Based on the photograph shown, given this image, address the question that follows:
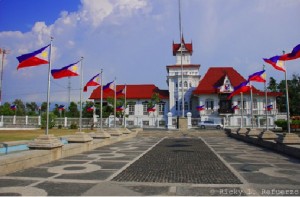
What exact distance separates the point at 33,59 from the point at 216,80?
5335 cm

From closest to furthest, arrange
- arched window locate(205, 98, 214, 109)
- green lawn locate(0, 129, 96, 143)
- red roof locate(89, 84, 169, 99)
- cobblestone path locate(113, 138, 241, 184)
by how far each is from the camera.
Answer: cobblestone path locate(113, 138, 241, 184) < green lawn locate(0, 129, 96, 143) < arched window locate(205, 98, 214, 109) < red roof locate(89, 84, 169, 99)

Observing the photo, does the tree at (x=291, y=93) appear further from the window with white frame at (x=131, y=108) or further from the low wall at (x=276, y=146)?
the low wall at (x=276, y=146)

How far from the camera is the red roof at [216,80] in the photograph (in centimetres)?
5856

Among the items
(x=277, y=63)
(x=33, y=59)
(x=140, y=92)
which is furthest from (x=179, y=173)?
(x=140, y=92)

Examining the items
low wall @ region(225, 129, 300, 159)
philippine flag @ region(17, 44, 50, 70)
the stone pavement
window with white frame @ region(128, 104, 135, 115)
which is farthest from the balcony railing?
philippine flag @ region(17, 44, 50, 70)

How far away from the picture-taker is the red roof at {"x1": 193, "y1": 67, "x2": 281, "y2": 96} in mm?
58562

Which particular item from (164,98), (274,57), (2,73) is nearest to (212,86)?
(164,98)

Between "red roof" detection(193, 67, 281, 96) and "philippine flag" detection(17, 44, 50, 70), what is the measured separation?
48540 mm

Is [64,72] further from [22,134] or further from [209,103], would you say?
[209,103]

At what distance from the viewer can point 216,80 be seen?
6162cm

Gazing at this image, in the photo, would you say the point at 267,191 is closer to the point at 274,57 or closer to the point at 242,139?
the point at 274,57

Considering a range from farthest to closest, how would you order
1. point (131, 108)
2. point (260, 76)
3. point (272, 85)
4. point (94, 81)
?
point (272, 85) < point (131, 108) < point (260, 76) < point (94, 81)

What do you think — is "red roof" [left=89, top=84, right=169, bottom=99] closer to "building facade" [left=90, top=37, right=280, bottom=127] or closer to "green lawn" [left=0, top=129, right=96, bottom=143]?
"building facade" [left=90, top=37, right=280, bottom=127]

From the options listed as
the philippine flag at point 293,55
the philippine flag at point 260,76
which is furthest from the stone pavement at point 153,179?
the philippine flag at point 260,76
